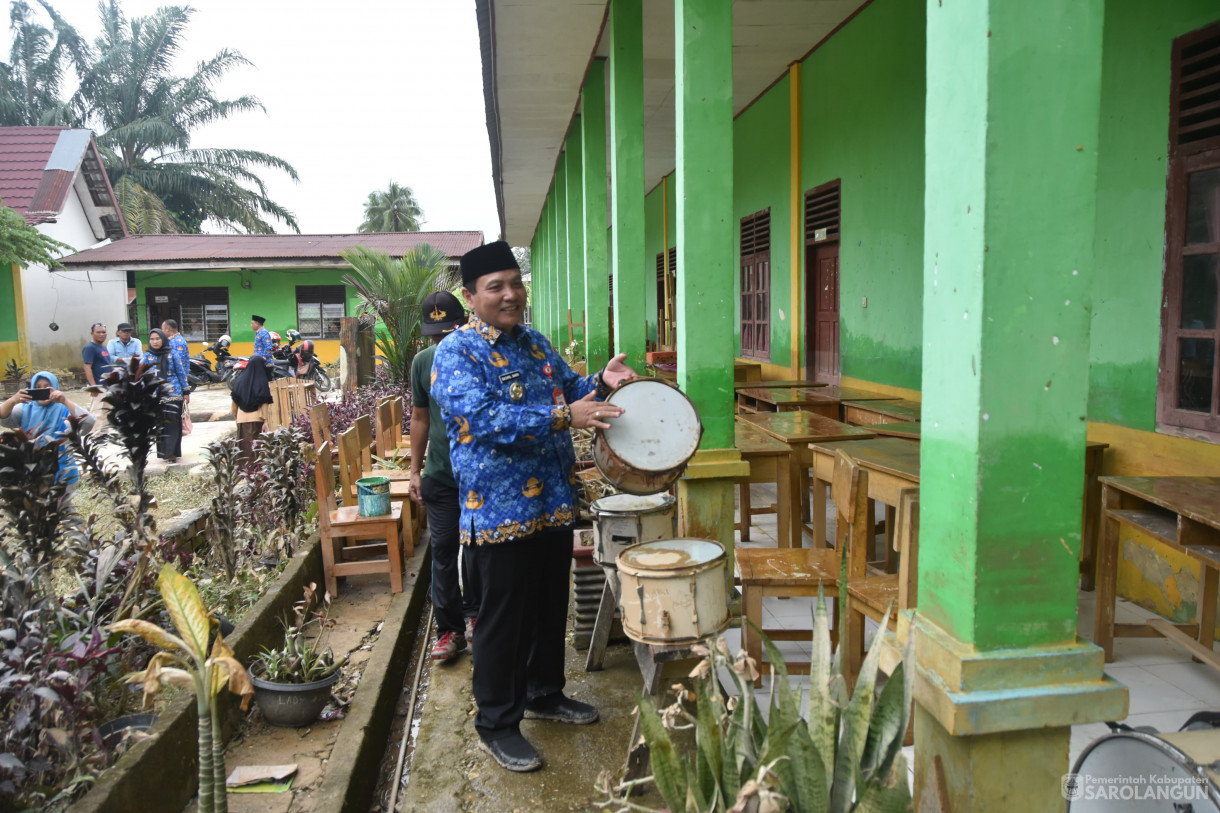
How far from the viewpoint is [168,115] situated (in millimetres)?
28000

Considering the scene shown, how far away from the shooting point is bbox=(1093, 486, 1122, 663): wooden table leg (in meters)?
3.56

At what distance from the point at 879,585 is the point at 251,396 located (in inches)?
281

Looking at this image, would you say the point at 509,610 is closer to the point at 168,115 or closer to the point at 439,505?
the point at 439,505

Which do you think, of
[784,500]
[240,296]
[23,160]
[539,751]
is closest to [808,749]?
[539,751]

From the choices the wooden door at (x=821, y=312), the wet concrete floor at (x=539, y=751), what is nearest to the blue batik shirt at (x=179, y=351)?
the wooden door at (x=821, y=312)

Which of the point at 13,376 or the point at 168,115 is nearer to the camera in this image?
the point at 13,376

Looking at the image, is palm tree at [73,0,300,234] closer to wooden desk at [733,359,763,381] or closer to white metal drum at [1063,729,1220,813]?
wooden desk at [733,359,763,381]

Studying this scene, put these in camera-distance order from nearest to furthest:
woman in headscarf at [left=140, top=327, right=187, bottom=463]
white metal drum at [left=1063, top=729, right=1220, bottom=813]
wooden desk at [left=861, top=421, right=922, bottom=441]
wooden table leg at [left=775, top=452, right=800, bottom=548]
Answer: white metal drum at [left=1063, top=729, right=1220, bottom=813] < wooden desk at [left=861, top=421, right=922, bottom=441] < wooden table leg at [left=775, top=452, right=800, bottom=548] < woman in headscarf at [left=140, top=327, right=187, bottom=463]

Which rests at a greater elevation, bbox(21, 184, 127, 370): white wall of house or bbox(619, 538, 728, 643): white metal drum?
bbox(21, 184, 127, 370): white wall of house

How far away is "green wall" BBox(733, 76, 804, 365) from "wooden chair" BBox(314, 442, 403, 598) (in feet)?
15.2

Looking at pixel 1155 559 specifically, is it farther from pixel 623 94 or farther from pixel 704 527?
pixel 623 94

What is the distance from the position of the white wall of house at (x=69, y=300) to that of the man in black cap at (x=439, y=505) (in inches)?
709

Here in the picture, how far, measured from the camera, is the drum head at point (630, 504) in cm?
322

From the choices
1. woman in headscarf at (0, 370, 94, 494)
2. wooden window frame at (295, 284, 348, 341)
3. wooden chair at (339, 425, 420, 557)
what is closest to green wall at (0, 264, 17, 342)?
wooden window frame at (295, 284, 348, 341)
